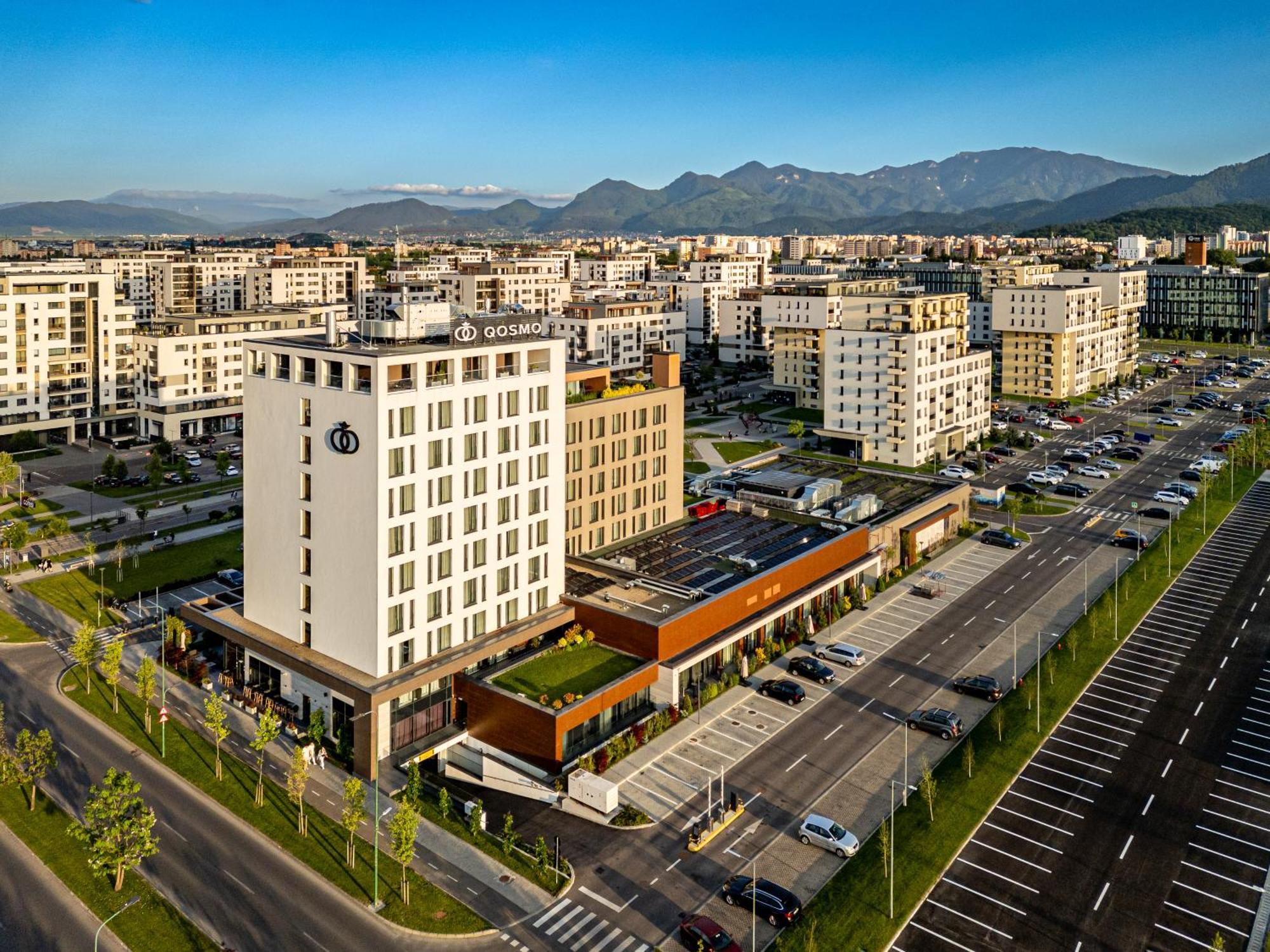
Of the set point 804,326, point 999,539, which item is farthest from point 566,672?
point 804,326

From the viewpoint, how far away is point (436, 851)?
124ft

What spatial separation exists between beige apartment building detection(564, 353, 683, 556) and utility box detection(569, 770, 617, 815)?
20.6m

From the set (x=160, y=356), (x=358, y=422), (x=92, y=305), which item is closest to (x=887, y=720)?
(x=358, y=422)

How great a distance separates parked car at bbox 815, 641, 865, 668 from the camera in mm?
55781

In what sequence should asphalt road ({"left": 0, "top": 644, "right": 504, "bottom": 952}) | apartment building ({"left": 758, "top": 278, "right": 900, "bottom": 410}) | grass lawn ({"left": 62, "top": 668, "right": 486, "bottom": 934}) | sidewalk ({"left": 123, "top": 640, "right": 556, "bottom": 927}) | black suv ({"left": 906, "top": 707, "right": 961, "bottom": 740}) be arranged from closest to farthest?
asphalt road ({"left": 0, "top": 644, "right": 504, "bottom": 952}), grass lawn ({"left": 62, "top": 668, "right": 486, "bottom": 934}), sidewalk ({"left": 123, "top": 640, "right": 556, "bottom": 927}), black suv ({"left": 906, "top": 707, "right": 961, "bottom": 740}), apartment building ({"left": 758, "top": 278, "right": 900, "bottom": 410})

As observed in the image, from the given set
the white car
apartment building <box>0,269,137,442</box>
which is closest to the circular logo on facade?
the white car

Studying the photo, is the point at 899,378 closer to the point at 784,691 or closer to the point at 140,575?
the point at 784,691

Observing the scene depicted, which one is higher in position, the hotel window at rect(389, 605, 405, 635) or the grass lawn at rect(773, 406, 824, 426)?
the grass lawn at rect(773, 406, 824, 426)

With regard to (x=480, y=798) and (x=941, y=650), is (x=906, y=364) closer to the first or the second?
(x=941, y=650)

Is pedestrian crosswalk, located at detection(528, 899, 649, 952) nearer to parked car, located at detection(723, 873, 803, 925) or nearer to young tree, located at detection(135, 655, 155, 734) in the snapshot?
parked car, located at detection(723, 873, 803, 925)

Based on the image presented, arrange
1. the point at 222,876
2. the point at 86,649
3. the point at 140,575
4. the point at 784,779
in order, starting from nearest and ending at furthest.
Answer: the point at 222,876 < the point at 784,779 < the point at 86,649 < the point at 140,575

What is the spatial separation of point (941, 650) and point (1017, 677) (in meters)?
5.25

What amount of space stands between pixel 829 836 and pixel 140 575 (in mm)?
55387

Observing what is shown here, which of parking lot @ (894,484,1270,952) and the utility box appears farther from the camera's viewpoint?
the utility box
